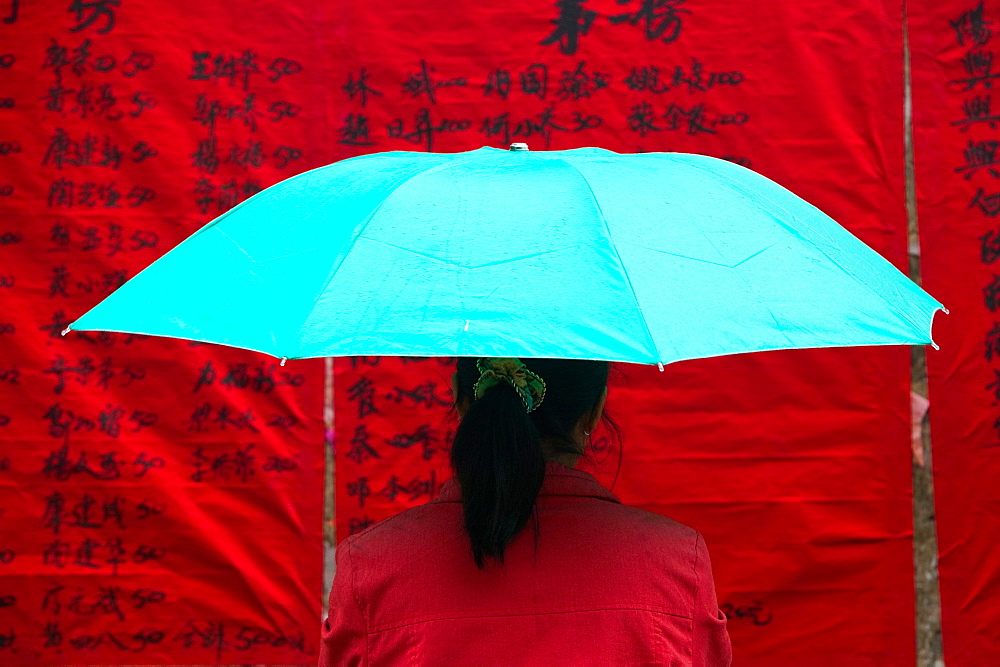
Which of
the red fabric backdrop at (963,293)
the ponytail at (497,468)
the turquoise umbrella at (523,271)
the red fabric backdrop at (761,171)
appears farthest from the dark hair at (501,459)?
the red fabric backdrop at (963,293)

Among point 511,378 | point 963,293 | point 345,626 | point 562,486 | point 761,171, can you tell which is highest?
point 761,171

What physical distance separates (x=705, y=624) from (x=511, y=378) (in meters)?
0.43

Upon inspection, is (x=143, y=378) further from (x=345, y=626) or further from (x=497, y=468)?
(x=497, y=468)

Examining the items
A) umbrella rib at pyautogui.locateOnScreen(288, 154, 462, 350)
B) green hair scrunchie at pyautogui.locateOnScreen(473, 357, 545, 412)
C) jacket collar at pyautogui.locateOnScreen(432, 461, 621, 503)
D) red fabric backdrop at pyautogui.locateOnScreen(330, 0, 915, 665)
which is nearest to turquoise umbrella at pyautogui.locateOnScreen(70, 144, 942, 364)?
umbrella rib at pyautogui.locateOnScreen(288, 154, 462, 350)

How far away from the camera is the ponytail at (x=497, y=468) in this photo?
1.23 metres

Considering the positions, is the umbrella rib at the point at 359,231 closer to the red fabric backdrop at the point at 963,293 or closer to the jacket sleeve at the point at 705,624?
the jacket sleeve at the point at 705,624

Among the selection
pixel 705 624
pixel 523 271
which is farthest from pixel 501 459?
pixel 705 624

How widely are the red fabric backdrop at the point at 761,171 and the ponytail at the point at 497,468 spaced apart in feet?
5.57

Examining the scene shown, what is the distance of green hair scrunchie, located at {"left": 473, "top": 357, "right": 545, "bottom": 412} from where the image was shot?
1.29 metres

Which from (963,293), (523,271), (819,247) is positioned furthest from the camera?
(963,293)

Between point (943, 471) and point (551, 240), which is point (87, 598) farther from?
point (943, 471)

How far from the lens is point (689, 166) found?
59.8 inches

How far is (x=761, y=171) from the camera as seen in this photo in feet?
9.75

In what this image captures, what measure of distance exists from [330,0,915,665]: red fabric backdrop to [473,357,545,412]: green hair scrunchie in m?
1.67
